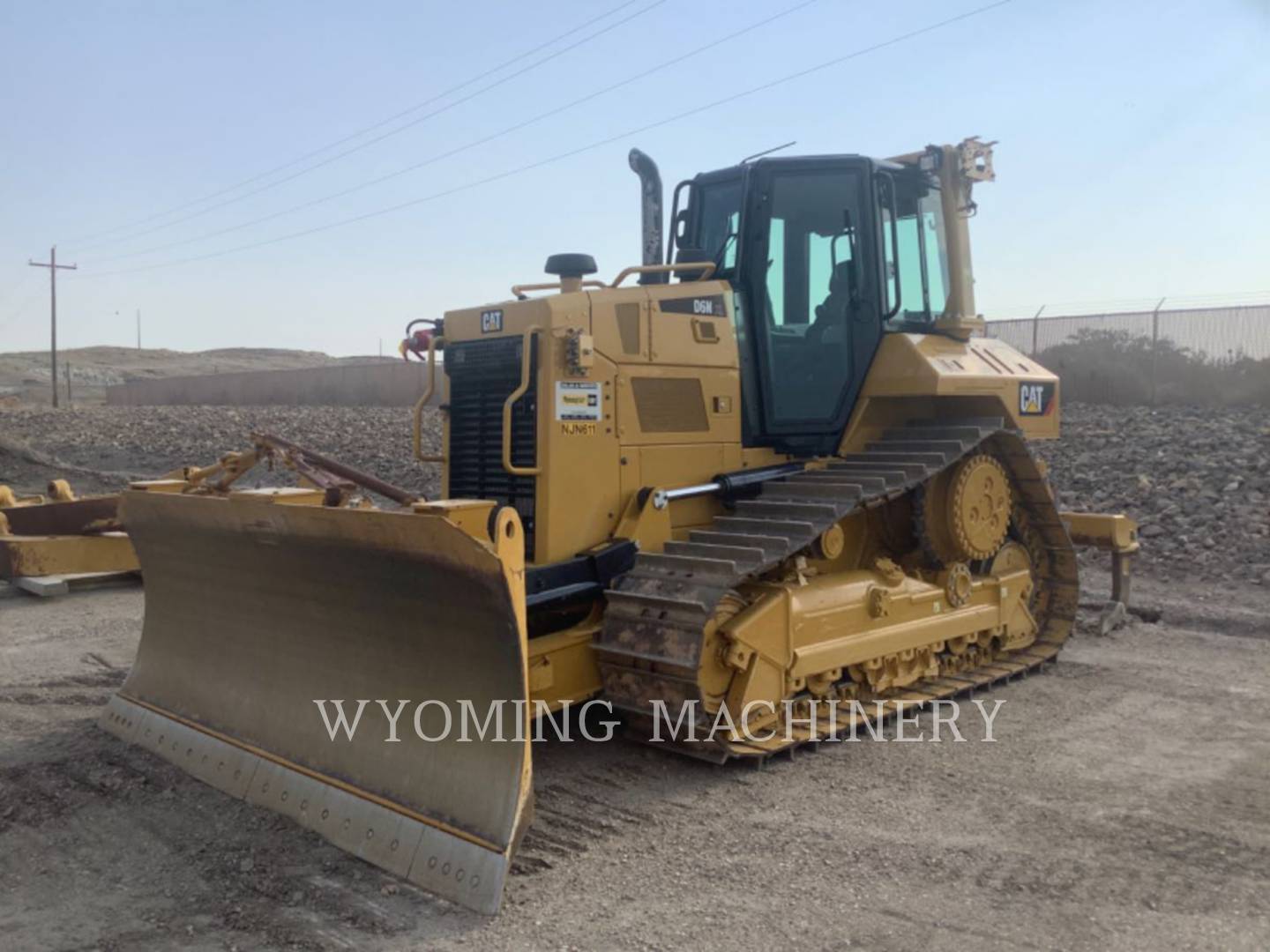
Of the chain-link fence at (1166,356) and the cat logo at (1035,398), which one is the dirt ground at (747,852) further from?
the chain-link fence at (1166,356)

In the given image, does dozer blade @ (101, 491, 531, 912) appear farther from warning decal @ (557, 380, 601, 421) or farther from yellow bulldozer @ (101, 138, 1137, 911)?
warning decal @ (557, 380, 601, 421)

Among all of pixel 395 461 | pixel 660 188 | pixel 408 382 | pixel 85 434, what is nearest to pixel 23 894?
pixel 660 188

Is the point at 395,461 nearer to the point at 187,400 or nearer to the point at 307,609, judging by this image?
the point at 307,609

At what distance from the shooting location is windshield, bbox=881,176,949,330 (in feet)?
22.5

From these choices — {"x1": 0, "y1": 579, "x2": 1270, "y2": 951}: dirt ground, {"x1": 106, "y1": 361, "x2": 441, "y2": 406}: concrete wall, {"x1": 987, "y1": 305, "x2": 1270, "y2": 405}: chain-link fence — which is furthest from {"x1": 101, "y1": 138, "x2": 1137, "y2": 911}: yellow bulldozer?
{"x1": 106, "y1": 361, "x2": 441, "y2": 406}: concrete wall

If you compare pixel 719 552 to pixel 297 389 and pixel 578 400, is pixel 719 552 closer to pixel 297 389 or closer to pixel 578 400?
pixel 578 400

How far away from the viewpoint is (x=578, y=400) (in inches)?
227

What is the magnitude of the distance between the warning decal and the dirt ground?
1.75m

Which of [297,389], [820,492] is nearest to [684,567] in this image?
[820,492]

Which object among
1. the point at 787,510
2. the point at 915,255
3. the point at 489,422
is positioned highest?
the point at 915,255

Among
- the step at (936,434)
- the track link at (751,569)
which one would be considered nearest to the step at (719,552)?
the track link at (751,569)

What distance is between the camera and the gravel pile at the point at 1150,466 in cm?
1075

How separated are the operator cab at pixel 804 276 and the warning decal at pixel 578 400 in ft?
3.69

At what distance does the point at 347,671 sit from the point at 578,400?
1.79m
